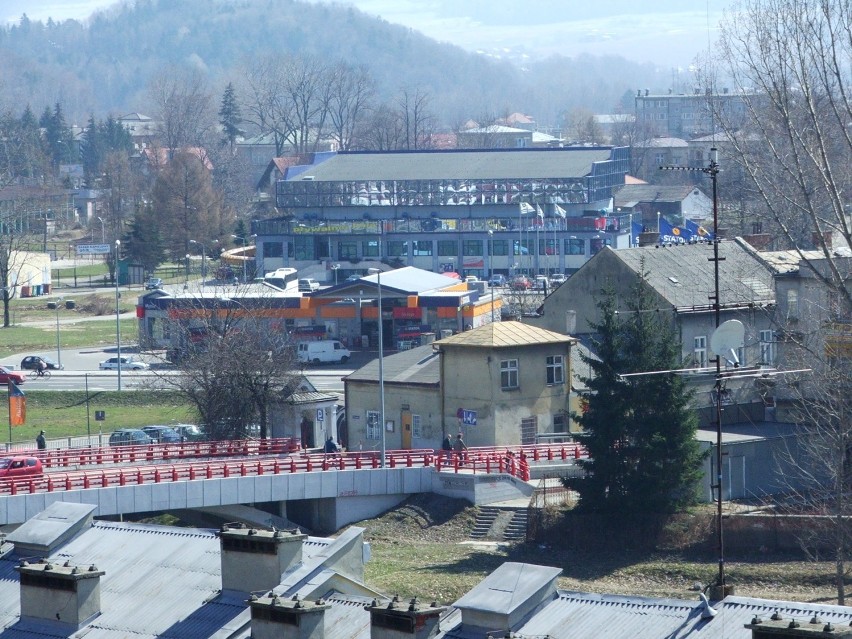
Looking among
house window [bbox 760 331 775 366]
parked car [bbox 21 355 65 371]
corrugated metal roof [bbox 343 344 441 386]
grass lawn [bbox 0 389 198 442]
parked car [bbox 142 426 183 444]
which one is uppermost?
house window [bbox 760 331 775 366]

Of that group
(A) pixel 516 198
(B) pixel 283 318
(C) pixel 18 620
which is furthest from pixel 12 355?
(C) pixel 18 620

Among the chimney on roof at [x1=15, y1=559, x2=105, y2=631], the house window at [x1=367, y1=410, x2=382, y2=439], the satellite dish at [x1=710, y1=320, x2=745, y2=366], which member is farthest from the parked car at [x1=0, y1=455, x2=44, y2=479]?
the satellite dish at [x1=710, y1=320, x2=745, y2=366]

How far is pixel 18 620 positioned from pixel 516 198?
97797 mm

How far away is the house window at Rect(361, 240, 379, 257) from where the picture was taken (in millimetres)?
112438

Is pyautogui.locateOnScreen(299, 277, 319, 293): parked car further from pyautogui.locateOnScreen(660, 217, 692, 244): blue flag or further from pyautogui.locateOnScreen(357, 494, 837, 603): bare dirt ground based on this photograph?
pyautogui.locateOnScreen(357, 494, 837, 603): bare dirt ground

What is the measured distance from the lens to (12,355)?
284ft

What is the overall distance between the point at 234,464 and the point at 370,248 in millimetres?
67924

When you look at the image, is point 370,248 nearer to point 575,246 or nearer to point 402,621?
point 575,246

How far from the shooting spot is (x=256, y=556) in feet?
71.3

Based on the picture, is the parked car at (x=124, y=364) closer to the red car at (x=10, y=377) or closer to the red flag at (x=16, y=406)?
the red car at (x=10, y=377)

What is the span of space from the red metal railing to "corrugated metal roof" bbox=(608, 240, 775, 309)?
28.7 feet

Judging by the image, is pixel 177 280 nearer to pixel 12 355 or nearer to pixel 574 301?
pixel 12 355

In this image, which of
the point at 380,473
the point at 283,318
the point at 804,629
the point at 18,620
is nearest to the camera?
the point at 804,629

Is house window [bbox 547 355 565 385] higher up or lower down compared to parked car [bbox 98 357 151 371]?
higher up
